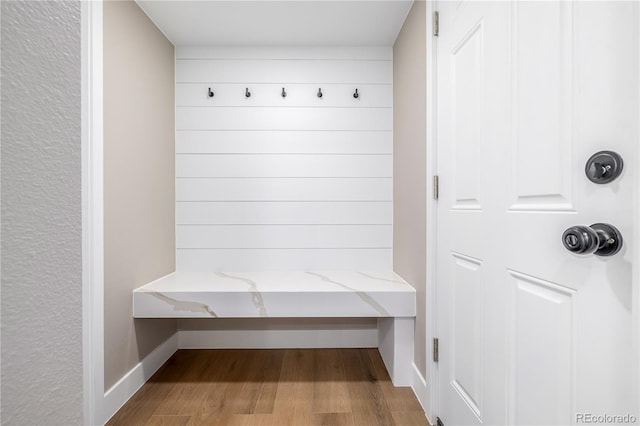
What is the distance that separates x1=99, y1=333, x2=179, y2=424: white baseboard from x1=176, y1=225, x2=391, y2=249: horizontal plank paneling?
0.70m

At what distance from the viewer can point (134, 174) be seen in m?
1.82

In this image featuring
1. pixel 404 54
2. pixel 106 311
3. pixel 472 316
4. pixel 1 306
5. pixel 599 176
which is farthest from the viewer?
pixel 404 54

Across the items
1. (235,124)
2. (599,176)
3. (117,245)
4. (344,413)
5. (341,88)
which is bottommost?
(344,413)

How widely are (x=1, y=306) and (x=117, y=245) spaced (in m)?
1.59

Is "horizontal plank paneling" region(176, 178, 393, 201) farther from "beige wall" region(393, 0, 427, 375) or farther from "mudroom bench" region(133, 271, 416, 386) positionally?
"mudroom bench" region(133, 271, 416, 386)

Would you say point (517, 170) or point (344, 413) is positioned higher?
point (517, 170)

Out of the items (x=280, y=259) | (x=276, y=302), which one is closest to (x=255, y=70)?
(x=280, y=259)

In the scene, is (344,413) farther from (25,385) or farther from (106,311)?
(25,385)

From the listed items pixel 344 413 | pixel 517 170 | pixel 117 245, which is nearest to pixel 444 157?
pixel 517 170

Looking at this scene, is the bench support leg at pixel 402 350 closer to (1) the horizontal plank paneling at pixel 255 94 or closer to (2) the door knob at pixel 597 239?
(2) the door knob at pixel 597 239

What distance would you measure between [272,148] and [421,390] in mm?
1759

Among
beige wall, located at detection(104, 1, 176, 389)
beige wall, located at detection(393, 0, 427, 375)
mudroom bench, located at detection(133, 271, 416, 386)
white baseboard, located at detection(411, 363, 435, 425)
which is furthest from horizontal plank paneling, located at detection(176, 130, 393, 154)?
white baseboard, located at detection(411, 363, 435, 425)

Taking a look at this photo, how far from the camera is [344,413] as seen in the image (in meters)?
1.61

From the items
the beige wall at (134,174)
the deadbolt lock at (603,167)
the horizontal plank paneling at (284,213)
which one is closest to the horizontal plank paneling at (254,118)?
the beige wall at (134,174)
